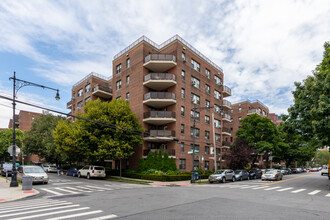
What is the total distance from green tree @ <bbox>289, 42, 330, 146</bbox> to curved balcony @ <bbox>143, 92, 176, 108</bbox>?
15017mm

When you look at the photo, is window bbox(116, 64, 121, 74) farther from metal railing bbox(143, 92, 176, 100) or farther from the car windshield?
the car windshield

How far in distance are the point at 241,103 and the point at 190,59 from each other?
30.9m

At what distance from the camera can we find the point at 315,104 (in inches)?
824

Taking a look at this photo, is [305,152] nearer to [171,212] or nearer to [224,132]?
[224,132]

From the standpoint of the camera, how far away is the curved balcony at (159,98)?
32.4 meters

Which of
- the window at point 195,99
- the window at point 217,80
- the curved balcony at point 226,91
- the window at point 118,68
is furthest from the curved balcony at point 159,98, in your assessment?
the curved balcony at point 226,91

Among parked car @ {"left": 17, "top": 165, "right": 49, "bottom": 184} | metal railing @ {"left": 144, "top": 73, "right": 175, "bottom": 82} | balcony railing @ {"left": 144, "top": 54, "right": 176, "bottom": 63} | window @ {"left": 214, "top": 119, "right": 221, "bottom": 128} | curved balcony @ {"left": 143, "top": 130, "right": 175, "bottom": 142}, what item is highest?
balcony railing @ {"left": 144, "top": 54, "right": 176, "bottom": 63}

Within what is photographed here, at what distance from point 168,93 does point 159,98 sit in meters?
1.52

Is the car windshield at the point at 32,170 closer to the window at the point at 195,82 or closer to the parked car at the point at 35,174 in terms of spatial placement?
the parked car at the point at 35,174

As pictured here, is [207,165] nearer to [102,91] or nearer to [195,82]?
[195,82]

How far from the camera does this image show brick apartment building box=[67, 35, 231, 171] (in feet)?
108

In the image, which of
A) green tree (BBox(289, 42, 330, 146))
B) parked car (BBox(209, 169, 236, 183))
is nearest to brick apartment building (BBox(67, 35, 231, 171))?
parked car (BBox(209, 169, 236, 183))

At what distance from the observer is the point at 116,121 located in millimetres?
28688

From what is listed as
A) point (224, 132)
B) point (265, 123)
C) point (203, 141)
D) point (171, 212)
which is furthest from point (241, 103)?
point (171, 212)
